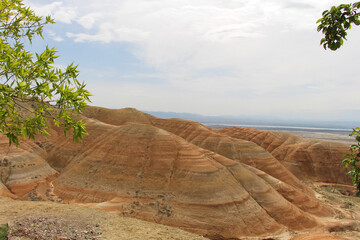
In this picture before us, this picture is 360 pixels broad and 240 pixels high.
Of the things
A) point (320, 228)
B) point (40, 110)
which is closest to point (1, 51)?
point (40, 110)

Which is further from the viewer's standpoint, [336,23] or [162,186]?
[162,186]

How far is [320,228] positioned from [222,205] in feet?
43.8

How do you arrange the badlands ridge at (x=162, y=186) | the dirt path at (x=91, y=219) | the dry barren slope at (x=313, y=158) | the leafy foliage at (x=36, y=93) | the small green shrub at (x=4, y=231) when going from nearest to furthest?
the leafy foliage at (x=36, y=93) < the small green shrub at (x=4, y=231) < the dirt path at (x=91, y=219) < the badlands ridge at (x=162, y=186) < the dry barren slope at (x=313, y=158)

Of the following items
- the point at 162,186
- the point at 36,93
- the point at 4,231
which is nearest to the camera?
the point at 36,93

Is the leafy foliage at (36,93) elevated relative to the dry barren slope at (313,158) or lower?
elevated

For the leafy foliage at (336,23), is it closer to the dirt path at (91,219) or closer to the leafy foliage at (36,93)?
the leafy foliage at (36,93)

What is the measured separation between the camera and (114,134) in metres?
36.6

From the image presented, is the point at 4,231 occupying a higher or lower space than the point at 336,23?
lower

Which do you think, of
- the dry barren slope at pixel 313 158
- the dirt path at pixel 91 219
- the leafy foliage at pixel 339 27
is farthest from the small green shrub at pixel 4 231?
the dry barren slope at pixel 313 158

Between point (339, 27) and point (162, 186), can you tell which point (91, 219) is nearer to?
point (162, 186)

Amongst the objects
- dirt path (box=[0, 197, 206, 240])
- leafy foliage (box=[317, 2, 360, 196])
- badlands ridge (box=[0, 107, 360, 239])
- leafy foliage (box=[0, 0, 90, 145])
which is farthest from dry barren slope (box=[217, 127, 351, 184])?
leafy foliage (box=[0, 0, 90, 145])

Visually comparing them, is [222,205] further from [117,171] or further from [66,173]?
[66,173]

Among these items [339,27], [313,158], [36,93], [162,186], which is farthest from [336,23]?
[313,158]

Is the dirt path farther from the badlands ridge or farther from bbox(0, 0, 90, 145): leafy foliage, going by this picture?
bbox(0, 0, 90, 145): leafy foliage
